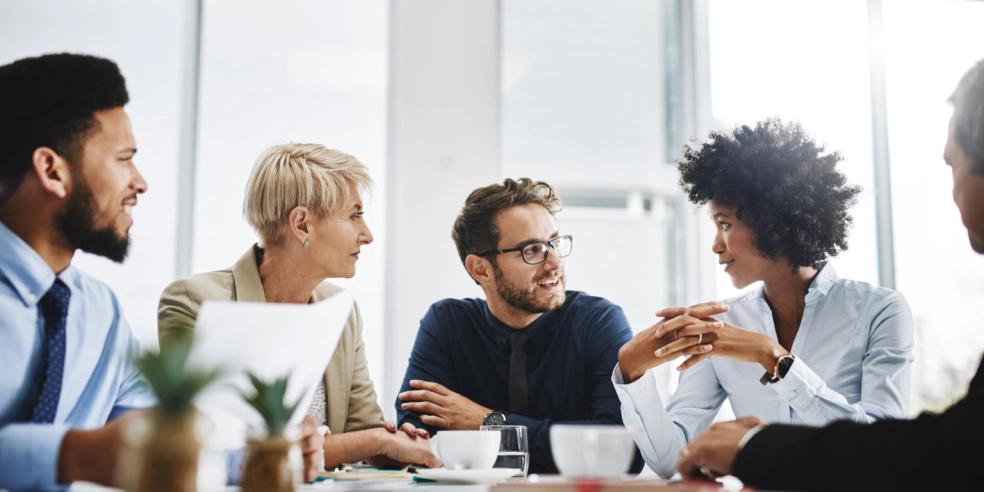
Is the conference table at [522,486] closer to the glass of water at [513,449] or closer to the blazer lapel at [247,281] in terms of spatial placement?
the glass of water at [513,449]

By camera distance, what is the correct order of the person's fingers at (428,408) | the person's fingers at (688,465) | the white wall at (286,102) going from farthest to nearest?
the white wall at (286,102), the person's fingers at (428,408), the person's fingers at (688,465)

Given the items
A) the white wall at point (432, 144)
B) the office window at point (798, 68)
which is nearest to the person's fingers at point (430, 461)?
the white wall at point (432, 144)

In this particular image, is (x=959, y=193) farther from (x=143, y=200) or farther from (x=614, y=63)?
(x=143, y=200)

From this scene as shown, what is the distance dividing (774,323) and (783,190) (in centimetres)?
38

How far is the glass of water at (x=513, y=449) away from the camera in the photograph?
4.65 feet

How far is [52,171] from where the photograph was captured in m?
1.29

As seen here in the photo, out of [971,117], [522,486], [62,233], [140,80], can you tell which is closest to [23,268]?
[62,233]

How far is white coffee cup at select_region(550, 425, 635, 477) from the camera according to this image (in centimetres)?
94

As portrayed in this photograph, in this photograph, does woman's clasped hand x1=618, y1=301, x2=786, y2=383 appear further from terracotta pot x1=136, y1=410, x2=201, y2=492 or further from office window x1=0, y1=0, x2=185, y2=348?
office window x1=0, y1=0, x2=185, y2=348

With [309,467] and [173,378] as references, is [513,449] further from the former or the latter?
[173,378]

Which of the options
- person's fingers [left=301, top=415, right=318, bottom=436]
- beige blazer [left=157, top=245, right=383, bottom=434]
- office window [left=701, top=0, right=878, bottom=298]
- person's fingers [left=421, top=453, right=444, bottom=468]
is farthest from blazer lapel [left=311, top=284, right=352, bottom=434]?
office window [left=701, top=0, right=878, bottom=298]

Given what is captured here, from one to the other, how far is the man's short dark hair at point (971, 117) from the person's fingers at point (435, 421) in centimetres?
141

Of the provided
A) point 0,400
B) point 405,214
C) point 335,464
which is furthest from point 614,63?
point 0,400

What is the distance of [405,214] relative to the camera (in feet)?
10.7
